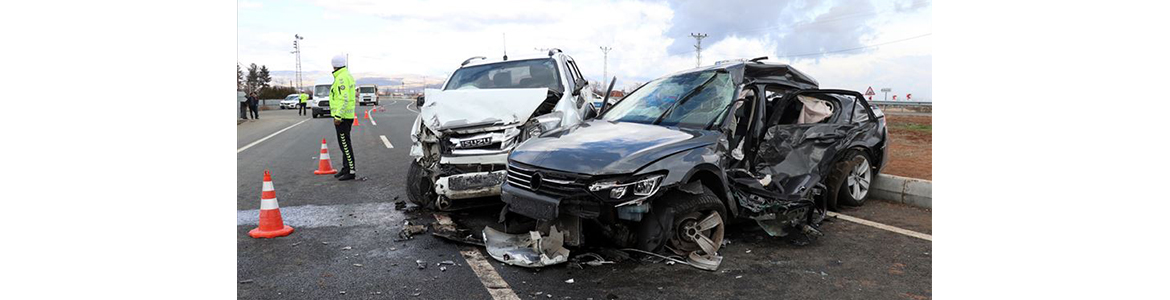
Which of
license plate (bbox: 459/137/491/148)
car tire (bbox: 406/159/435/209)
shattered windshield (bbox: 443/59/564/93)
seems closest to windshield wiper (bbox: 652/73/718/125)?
license plate (bbox: 459/137/491/148)

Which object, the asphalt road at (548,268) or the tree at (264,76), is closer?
the asphalt road at (548,268)

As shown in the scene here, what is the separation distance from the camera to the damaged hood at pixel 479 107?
595cm

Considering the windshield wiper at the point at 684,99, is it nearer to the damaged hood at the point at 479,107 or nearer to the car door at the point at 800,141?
the car door at the point at 800,141

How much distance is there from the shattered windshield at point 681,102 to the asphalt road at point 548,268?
3.39 ft

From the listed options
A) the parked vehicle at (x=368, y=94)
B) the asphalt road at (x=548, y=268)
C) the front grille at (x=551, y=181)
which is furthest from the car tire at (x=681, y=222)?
the parked vehicle at (x=368, y=94)

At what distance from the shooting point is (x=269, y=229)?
5.32 metres

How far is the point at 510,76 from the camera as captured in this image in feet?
24.2

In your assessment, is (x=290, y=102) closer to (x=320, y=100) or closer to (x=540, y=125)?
(x=320, y=100)

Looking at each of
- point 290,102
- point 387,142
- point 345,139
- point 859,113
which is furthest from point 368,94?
point 859,113

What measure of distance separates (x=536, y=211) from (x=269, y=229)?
8.75 ft

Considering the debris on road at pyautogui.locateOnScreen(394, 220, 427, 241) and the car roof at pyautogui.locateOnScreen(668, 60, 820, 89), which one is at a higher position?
the car roof at pyautogui.locateOnScreen(668, 60, 820, 89)

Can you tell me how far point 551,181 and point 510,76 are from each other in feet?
11.2

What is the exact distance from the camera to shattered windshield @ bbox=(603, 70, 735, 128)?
5.14 metres

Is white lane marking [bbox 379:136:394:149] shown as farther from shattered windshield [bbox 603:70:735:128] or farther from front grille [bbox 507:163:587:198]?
Result: front grille [bbox 507:163:587:198]
